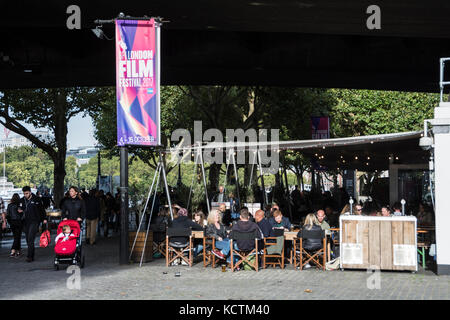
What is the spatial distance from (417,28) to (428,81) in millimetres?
5636

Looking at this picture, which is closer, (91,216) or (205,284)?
(205,284)

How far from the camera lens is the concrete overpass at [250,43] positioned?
1728cm

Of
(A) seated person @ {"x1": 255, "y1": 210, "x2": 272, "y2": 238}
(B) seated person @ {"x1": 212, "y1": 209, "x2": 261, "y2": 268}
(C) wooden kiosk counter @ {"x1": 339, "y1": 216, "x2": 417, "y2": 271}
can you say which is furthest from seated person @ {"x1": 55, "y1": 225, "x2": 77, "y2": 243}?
(C) wooden kiosk counter @ {"x1": 339, "y1": 216, "x2": 417, "y2": 271}

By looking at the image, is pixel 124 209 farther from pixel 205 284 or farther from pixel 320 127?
pixel 320 127

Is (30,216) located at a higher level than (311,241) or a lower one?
higher

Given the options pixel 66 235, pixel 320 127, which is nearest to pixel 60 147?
pixel 320 127

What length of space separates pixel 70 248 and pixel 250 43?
32.1 feet

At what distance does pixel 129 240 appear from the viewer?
16.0 meters

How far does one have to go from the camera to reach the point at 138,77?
15.8 meters

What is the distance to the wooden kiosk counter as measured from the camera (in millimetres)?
13773

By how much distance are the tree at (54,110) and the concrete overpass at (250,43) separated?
9541 millimetres

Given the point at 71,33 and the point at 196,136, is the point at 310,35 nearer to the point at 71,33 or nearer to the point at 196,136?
the point at 71,33

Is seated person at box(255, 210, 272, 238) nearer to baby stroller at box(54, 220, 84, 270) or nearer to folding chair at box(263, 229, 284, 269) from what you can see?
folding chair at box(263, 229, 284, 269)

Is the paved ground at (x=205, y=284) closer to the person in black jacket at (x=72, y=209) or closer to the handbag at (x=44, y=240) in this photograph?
the handbag at (x=44, y=240)
